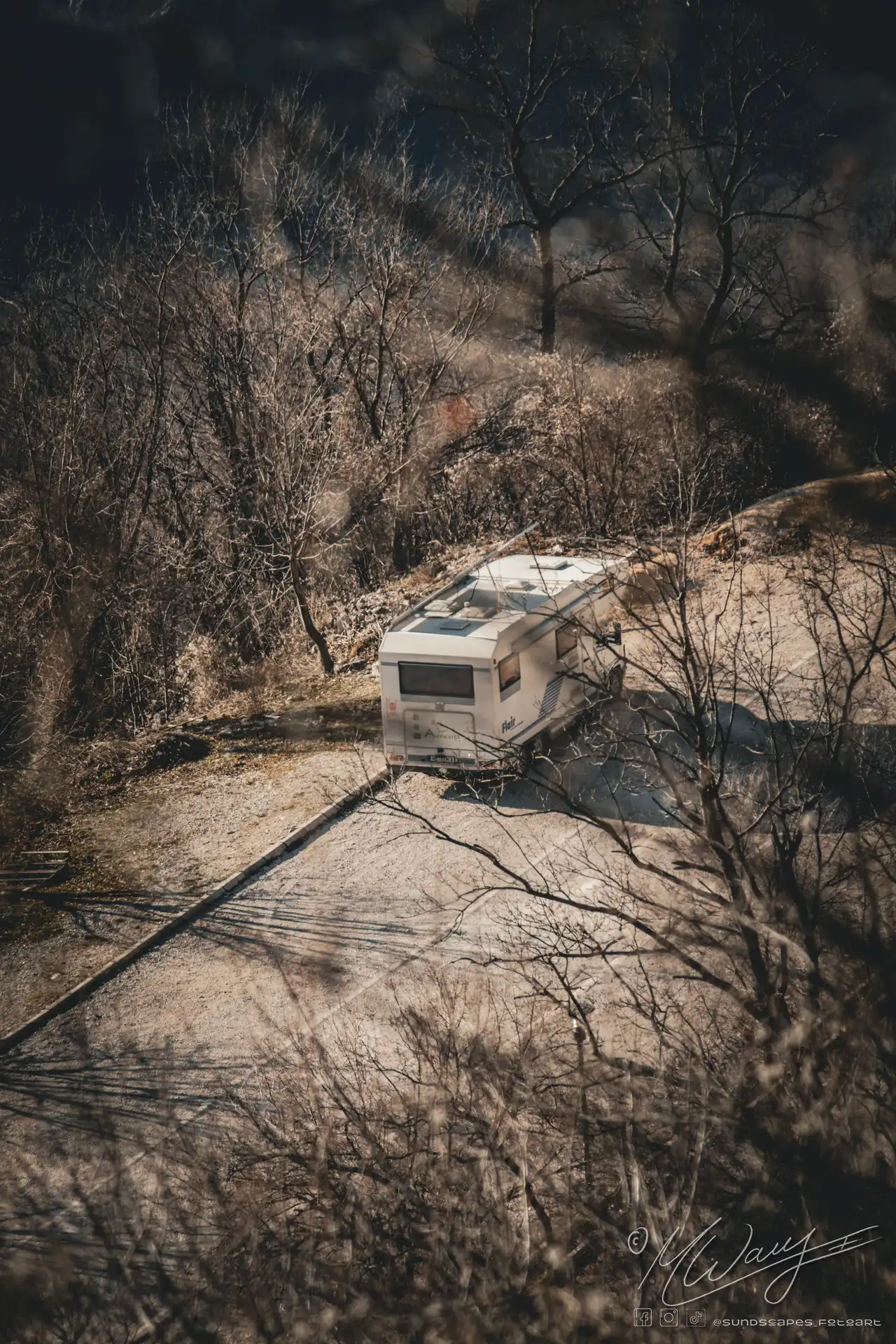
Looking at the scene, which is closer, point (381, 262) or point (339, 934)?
point (339, 934)

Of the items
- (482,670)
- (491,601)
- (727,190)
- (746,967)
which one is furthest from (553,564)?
(727,190)

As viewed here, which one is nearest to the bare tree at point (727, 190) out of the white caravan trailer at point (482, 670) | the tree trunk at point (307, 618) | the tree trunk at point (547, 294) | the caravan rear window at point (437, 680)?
the tree trunk at point (547, 294)

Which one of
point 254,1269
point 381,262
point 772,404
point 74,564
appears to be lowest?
point 254,1269

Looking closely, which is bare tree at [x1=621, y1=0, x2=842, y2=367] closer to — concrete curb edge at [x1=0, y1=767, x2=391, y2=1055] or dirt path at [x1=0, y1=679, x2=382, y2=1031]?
dirt path at [x1=0, y1=679, x2=382, y2=1031]

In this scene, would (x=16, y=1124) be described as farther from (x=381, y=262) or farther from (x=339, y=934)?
(x=381, y=262)

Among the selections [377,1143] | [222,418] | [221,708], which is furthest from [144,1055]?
[222,418]

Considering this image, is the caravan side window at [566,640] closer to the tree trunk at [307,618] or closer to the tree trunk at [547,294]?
the tree trunk at [307,618]
